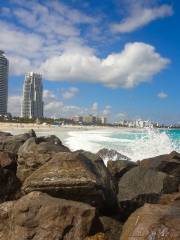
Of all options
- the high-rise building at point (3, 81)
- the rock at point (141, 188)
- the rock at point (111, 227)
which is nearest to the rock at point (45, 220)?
the rock at point (111, 227)

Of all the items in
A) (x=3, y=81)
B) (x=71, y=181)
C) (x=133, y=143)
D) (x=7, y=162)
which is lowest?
(x=133, y=143)

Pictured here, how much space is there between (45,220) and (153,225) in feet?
5.51

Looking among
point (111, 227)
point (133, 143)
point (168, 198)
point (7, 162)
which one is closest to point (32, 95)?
point (133, 143)

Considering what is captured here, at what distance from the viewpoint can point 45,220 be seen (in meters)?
5.87

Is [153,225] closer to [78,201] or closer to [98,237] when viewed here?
[98,237]

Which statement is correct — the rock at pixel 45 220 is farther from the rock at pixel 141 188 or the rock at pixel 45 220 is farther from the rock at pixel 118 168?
the rock at pixel 118 168

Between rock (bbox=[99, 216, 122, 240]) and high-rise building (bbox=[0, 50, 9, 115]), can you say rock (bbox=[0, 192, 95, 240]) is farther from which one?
high-rise building (bbox=[0, 50, 9, 115])

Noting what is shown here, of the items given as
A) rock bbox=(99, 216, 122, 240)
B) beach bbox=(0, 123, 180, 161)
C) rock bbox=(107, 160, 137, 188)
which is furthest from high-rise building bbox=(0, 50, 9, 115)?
rock bbox=(99, 216, 122, 240)

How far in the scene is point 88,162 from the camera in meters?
7.80

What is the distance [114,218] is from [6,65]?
15624cm

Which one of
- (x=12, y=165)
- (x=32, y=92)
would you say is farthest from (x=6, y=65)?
(x=12, y=165)

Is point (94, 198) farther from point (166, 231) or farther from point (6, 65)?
point (6, 65)

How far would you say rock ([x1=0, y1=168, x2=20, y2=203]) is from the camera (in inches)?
341

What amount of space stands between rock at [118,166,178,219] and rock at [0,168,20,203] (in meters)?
2.27
